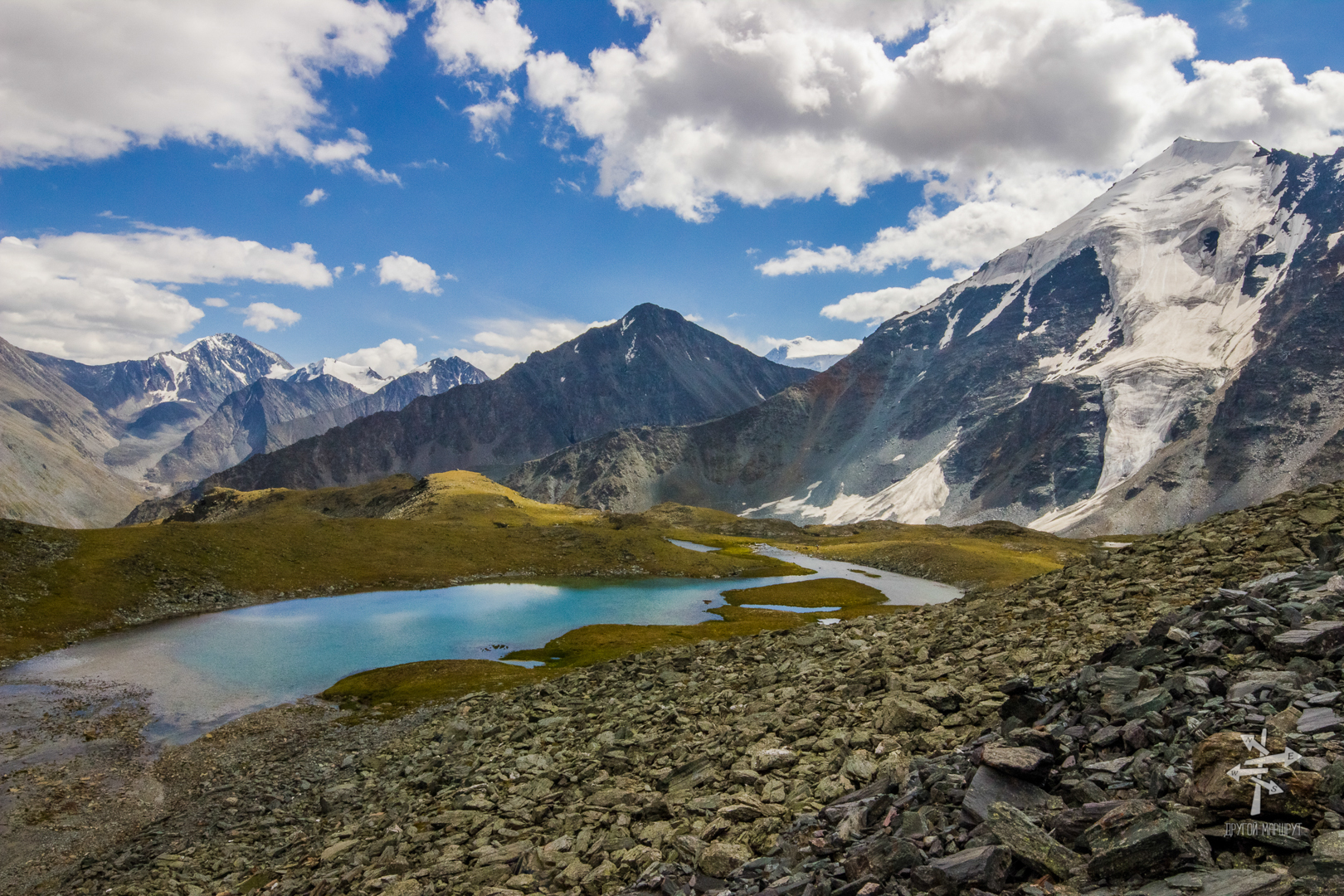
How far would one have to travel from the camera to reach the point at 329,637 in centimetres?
7406

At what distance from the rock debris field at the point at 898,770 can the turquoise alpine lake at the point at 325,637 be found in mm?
13521

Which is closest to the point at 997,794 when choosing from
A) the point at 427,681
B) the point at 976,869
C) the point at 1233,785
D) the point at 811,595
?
the point at 976,869

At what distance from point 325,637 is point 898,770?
73.3 meters

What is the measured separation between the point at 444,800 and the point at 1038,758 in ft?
73.0

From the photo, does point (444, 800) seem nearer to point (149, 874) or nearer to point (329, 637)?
point (149, 874)

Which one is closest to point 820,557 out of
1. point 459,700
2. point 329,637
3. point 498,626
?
point 498,626

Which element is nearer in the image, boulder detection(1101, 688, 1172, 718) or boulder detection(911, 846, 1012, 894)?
boulder detection(911, 846, 1012, 894)

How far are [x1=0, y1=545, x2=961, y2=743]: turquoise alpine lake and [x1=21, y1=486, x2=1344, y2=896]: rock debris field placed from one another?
1352 cm

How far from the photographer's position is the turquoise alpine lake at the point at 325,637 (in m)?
53.4

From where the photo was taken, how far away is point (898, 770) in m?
16.7

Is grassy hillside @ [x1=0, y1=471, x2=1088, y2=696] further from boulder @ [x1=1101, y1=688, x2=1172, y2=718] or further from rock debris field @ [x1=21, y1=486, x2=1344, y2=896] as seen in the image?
boulder @ [x1=1101, y1=688, x2=1172, y2=718]

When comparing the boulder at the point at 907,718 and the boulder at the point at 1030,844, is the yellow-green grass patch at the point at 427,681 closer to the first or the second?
the boulder at the point at 907,718

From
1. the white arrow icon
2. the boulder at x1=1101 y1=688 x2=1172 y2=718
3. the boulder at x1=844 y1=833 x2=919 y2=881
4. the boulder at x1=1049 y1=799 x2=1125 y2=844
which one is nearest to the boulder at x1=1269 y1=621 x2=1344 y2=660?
the boulder at x1=1101 y1=688 x2=1172 y2=718

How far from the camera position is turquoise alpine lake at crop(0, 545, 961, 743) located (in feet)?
175
